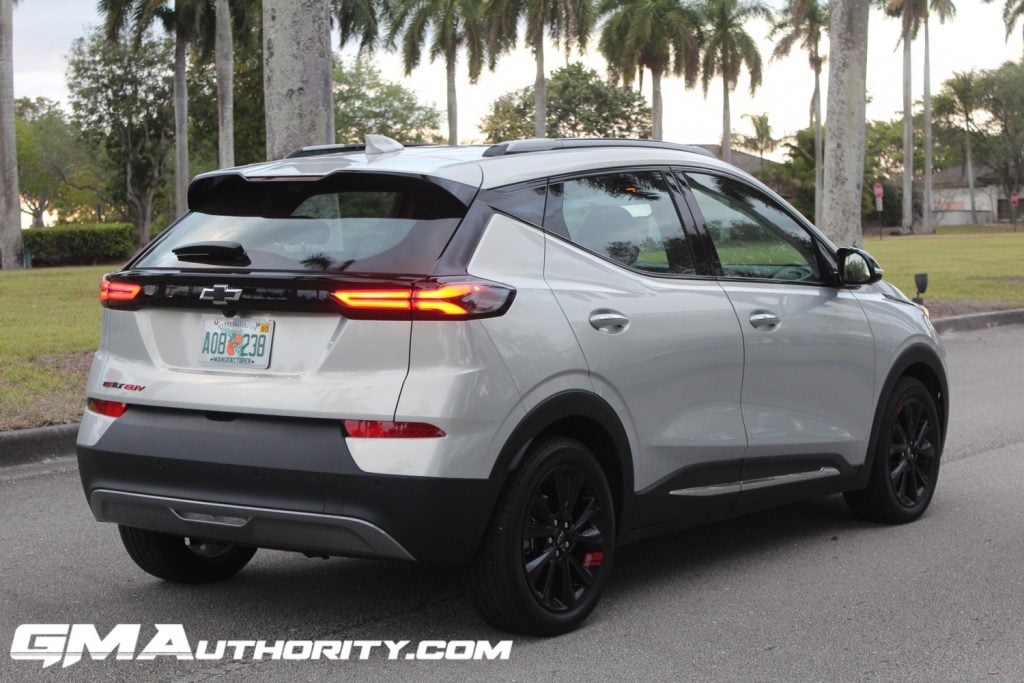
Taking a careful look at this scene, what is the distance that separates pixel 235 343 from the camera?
14.7 ft

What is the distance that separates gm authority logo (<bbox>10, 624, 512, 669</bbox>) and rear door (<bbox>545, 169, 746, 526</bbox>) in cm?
89

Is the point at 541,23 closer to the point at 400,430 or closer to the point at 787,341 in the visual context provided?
the point at 787,341

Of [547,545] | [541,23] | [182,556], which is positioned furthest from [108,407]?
[541,23]

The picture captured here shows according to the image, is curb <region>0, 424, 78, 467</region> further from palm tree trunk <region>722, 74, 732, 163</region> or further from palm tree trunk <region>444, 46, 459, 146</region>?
palm tree trunk <region>722, 74, 732, 163</region>

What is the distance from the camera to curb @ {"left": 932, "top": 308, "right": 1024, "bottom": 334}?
58.3 feet

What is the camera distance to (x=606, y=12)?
2382 inches

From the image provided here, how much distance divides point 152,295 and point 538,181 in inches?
55.6

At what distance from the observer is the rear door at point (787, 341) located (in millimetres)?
5551

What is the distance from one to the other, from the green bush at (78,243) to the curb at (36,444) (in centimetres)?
3482

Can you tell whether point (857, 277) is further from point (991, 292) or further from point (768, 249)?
point (991, 292)

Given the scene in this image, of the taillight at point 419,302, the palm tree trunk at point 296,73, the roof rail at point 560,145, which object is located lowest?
the taillight at point 419,302

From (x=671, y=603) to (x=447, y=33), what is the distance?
5340 centimetres

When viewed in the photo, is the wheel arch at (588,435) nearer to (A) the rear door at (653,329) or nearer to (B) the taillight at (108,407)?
(A) the rear door at (653,329)

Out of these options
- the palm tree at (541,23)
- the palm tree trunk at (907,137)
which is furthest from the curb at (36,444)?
the palm tree trunk at (907,137)
